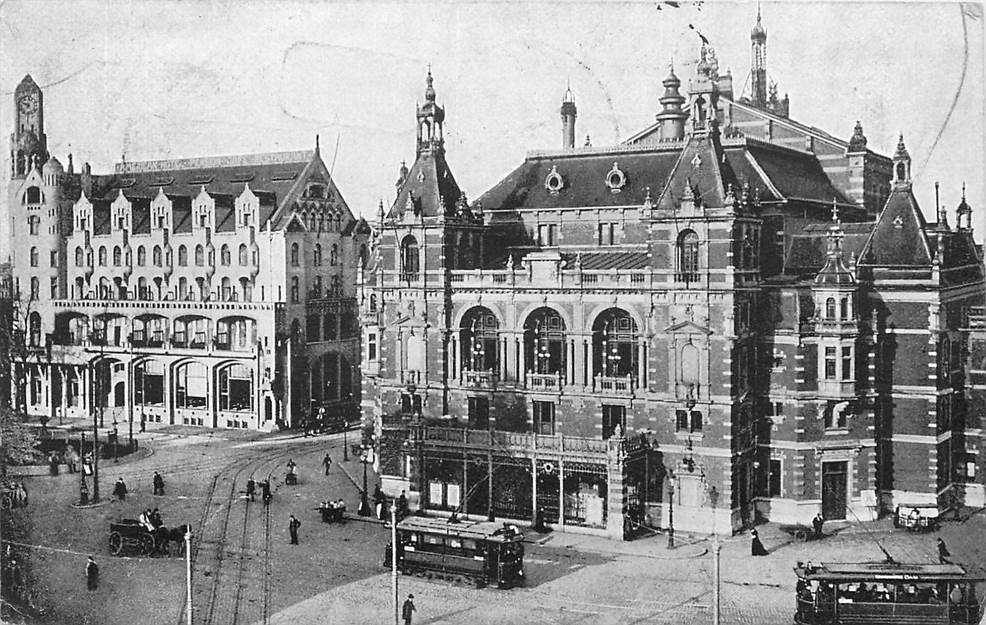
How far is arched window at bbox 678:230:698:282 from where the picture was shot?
1785 inches

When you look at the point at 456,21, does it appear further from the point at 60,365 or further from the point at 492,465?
the point at 60,365

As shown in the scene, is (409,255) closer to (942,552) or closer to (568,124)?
(568,124)

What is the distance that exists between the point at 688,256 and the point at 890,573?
1595cm

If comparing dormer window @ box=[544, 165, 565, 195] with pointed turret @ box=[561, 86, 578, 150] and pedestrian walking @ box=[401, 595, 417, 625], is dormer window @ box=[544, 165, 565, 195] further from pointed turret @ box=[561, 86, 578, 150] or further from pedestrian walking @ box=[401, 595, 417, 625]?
pedestrian walking @ box=[401, 595, 417, 625]

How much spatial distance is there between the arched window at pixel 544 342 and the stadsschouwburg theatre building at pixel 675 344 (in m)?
0.10

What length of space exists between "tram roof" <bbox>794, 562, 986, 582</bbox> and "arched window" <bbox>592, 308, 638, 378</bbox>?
1404 cm

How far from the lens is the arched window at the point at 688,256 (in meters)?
45.3

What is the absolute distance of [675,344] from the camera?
150 feet

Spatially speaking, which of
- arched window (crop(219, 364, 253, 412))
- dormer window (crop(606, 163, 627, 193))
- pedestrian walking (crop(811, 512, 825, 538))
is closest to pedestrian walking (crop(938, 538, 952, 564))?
pedestrian walking (crop(811, 512, 825, 538))

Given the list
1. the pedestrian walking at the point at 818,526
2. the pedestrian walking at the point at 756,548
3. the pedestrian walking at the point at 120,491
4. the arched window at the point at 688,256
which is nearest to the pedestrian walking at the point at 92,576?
the pedestrian walking at the point at 120,491

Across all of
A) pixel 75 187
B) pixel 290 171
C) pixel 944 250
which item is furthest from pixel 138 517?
pixel 944 250

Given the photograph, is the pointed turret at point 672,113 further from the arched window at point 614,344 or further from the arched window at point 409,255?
the arched window at point 409,255

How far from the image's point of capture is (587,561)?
41.6 m

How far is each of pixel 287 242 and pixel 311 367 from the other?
8.13 meters
